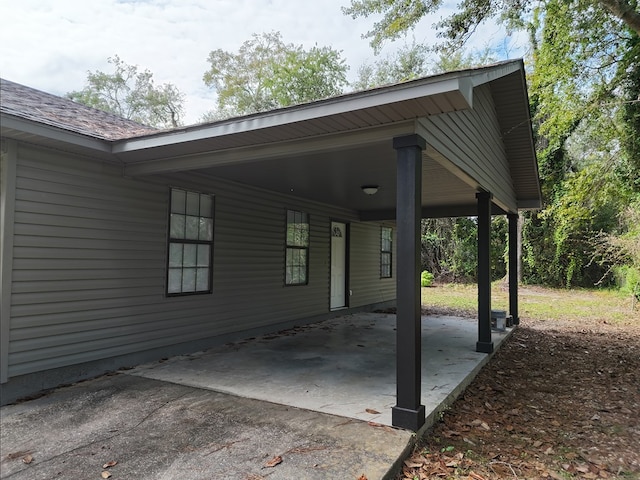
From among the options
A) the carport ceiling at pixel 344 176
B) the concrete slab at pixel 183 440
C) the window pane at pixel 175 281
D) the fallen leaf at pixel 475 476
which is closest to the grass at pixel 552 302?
the carport ceiling at pixel 344 176

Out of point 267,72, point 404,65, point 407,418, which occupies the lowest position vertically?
point 407,418

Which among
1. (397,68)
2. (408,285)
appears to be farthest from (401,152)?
(397,68)

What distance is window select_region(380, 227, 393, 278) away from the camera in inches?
453

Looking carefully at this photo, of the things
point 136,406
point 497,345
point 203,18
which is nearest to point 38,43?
point 203,18

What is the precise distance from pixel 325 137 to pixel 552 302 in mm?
12072

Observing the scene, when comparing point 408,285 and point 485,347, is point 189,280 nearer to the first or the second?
point 408,285

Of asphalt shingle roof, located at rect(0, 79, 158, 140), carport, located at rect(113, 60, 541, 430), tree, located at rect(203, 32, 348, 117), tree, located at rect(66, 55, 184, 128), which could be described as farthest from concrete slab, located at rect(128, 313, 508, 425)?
tree, located at rect(66, 55, 184, 128)

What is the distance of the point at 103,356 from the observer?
4418 mm

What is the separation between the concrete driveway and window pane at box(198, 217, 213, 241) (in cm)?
165

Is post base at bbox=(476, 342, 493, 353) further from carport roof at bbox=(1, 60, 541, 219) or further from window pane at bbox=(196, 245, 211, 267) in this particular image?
window pane at bbox=(196, 245, 211, 267)

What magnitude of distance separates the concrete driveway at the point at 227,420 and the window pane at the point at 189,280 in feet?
3.02

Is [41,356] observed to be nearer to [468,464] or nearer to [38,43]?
[468,464]

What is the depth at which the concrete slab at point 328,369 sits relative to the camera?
3.67 metres

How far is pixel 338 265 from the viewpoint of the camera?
9461mm
